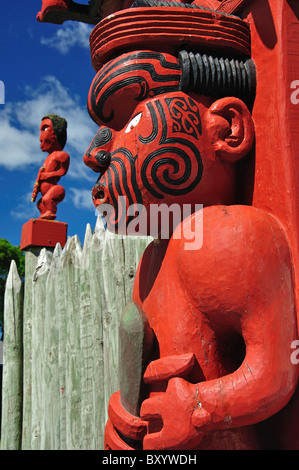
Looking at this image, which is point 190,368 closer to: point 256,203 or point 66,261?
point 256,203

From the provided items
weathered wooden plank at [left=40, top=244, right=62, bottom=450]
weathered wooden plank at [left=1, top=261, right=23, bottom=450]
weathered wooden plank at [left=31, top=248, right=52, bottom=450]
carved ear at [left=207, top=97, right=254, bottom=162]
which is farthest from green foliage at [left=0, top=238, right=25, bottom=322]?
carved ear at [left=207, top=97, right=254, bottom=162]

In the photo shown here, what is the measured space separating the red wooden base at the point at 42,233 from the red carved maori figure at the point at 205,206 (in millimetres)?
2008

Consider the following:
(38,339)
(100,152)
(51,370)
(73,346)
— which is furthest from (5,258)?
(100,152)

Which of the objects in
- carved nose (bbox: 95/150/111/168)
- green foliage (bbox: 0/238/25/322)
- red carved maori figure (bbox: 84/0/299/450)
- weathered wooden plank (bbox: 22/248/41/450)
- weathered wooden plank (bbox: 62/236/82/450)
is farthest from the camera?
green foliage (bbox: 0/238/25/322)

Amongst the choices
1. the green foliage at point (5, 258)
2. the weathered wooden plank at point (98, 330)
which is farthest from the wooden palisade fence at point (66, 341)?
the green foliage at point (5, 258)

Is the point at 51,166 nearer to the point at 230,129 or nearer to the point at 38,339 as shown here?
the point at 38,339

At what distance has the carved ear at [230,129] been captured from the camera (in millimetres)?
1461

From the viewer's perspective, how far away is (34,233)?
3.50 m

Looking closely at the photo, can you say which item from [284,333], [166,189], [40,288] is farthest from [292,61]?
[40,288]

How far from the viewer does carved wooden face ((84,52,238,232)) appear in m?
1.44

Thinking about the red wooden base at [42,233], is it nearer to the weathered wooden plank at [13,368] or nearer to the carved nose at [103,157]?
the weathered wooden plank at [13,368]

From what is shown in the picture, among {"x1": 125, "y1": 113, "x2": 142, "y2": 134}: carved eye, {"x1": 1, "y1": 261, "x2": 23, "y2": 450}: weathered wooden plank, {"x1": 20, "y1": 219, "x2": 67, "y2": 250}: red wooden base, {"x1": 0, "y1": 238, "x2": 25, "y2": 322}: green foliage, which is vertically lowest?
{"x1": 1, "y1": 261, "x2": 23, "y2": 450}: weathered wooden plank

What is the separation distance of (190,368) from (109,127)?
82 centimetres

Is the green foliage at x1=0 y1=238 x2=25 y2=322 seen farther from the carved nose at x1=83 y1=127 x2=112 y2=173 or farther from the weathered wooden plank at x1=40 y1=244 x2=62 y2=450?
the carved nose at x1=83 y1=127 x2=112 y2=173
